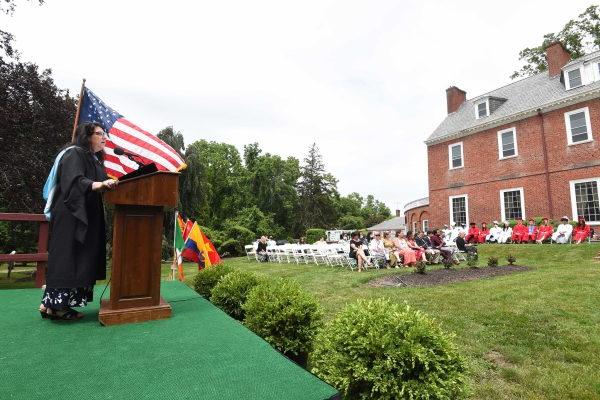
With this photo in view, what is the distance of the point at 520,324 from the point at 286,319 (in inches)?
150

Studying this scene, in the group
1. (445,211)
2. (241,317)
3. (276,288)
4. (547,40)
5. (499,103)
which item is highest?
(547,40)

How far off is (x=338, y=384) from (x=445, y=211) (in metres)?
25.0

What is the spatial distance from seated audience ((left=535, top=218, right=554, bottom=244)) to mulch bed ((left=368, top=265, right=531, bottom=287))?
7.17 m

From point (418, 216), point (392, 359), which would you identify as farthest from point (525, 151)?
point (392, 359)

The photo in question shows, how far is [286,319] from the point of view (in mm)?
3289

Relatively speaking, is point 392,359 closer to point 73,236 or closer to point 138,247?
point 138,247

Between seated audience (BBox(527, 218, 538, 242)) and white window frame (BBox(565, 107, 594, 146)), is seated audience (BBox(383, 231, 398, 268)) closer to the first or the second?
seated audience (BBox(527, 218, 538, 242))

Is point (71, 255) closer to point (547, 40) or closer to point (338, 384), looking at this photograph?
point (338, 384)

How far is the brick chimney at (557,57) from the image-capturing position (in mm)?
21922

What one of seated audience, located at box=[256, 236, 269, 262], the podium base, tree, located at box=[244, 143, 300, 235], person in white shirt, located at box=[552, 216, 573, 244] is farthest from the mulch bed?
tree, located at box=[244, 143, 300, 235]

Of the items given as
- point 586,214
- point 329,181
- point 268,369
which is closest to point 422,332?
point 268,369

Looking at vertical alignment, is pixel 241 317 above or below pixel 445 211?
below

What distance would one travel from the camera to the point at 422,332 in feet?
6.99

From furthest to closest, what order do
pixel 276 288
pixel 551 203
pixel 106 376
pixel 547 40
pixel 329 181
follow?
pixel 329 181 < pixel 547 40 < pixel 551 203 < pixel 276 288 < pixel 106 376
